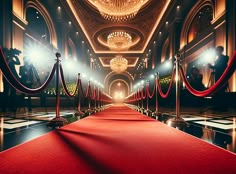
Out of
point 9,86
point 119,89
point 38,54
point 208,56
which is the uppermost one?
point 38,54

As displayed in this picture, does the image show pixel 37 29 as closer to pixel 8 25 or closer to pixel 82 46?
pixel 8 25

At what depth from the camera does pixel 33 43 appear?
9164mm

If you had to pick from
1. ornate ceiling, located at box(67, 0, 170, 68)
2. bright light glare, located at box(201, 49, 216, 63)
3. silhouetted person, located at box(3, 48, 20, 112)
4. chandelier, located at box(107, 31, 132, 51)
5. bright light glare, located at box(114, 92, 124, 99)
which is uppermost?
ornate ceiling, located at box(67, 0, 170, 68)

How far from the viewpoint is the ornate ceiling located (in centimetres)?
1048

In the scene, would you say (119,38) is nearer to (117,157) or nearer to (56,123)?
(56,123)

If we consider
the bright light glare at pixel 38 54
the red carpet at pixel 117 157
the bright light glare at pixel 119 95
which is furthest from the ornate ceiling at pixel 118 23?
the bright light glare at pixel 119 95

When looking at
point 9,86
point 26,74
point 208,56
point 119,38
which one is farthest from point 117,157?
point 119,38

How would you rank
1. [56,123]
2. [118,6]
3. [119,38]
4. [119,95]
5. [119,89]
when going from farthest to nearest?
[119,89] → [119,95] → [119,38] → [118,6] → [56,123]

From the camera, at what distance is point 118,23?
41.9 ft

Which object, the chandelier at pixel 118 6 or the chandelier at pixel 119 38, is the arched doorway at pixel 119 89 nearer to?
the chandelier at pixel 119 38

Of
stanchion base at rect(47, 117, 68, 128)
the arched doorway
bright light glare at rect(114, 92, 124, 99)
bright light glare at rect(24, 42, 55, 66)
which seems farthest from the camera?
the arched doorway

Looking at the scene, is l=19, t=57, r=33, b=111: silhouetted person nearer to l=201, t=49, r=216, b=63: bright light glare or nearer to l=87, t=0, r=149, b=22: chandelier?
l=87, t=0, r=149, b=22: chandelier

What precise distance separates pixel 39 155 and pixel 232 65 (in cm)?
205

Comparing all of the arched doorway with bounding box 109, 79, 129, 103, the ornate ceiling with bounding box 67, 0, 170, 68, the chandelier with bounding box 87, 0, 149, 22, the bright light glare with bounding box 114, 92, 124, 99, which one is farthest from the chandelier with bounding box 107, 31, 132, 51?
the bright light glare with bounding box 114, 92, 124, 99
